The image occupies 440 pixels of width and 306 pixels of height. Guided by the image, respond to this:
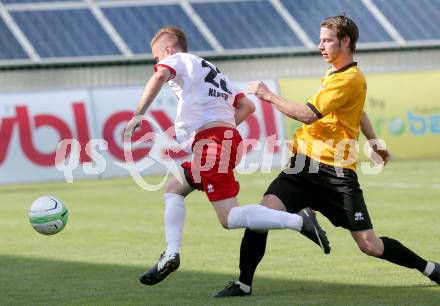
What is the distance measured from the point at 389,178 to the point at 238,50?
808 cm

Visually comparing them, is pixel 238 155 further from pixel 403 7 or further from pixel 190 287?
pixel 403 7

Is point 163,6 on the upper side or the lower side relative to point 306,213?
upper

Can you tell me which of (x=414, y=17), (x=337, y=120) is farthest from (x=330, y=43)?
(x=414, y=17)

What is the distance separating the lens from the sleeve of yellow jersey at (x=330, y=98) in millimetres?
8586

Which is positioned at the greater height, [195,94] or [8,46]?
[8,46]

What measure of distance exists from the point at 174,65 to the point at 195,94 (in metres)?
0.32

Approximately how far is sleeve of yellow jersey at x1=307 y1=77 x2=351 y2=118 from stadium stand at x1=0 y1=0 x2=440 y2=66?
18.1 metres

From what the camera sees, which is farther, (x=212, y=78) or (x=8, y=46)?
(x=8, y=46)

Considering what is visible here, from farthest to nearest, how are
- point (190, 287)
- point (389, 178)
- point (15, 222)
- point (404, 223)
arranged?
point (389, 178) < point (15, 222) < point (404, 223) < point (190, 287)

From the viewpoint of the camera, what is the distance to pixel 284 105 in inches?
334

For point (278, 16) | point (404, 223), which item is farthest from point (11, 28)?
point (404, 223)

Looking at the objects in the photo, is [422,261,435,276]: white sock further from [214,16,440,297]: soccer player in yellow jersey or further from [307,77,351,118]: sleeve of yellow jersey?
[307,77,351,118]: sleeve of yellow jersey

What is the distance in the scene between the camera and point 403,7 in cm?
3078

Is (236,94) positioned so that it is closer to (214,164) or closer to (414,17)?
(214,164)
